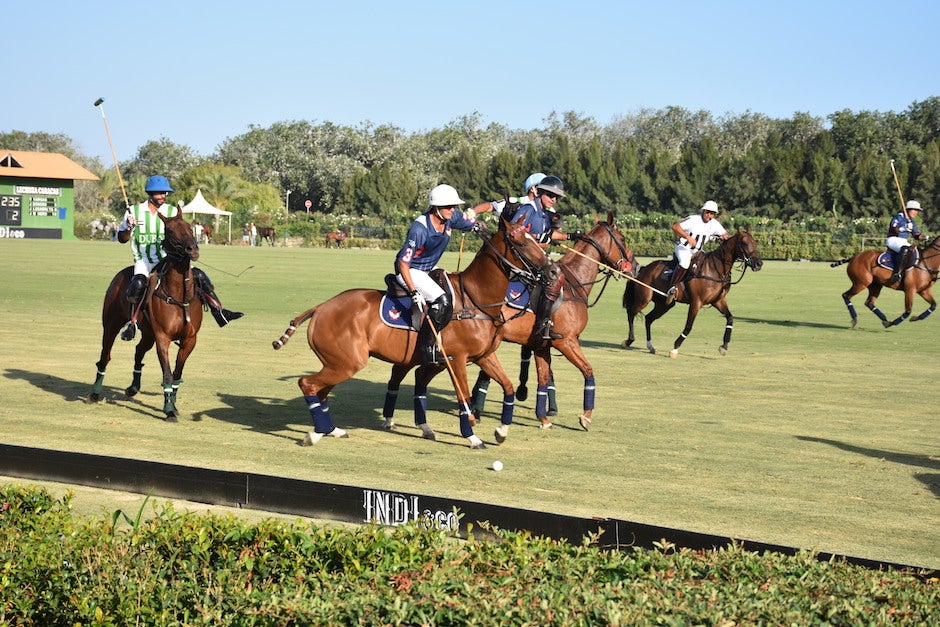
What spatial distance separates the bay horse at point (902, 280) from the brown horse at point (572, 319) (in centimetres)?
1377

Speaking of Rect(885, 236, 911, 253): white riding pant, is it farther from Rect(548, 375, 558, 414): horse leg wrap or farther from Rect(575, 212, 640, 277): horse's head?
Rect(548, 375, 558, 414): horse leg wrap

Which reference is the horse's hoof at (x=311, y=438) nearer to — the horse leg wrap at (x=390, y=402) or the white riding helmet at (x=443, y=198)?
the horse leg wrap at (x=390, y=402)

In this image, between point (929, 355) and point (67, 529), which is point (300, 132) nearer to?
point (929, 355)

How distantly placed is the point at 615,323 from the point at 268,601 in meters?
22.4

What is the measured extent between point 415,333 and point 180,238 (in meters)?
2.94

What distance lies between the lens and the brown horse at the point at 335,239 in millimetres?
82562

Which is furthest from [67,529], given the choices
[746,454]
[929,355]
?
[929,355]

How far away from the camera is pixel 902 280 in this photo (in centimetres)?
2684

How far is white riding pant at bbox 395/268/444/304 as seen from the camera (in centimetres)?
1145

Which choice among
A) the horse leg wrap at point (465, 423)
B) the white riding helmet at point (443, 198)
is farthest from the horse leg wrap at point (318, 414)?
the white riding helmet at point (443, 198)

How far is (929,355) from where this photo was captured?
21312mm

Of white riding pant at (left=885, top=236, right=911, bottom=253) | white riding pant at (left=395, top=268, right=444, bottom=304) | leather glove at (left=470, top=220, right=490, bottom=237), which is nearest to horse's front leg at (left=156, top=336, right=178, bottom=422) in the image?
white riding pant at (left=395, top=268, right=444, bottom=304)

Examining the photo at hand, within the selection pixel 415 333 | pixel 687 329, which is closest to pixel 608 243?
pixel 415 333

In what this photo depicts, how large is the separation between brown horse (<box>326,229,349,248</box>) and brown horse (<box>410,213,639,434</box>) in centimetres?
6845
